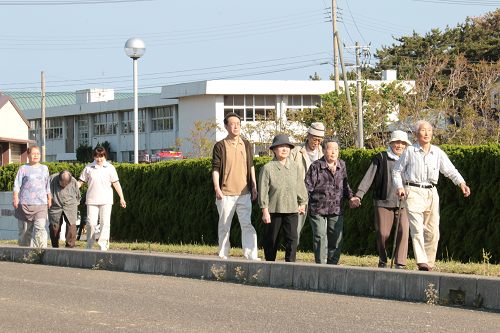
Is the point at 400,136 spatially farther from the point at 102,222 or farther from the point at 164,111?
the point at 164,111

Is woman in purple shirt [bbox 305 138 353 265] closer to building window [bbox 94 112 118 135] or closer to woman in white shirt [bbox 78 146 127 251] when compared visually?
woman in white shirt [bbox 78 146 127 251]

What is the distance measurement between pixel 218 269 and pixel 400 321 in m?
3.24

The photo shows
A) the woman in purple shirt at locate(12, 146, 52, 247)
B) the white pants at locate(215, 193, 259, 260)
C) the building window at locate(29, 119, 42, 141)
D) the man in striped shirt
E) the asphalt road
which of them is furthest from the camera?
the building window at locate(29, 119, 42, 141)

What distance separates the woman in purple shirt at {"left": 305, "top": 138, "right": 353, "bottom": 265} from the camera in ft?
27.9

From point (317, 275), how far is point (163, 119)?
59.5 metres

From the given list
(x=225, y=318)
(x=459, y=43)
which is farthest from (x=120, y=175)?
(x=459, y=43)

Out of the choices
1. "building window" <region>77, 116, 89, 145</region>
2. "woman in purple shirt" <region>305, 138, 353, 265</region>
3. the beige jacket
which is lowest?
→ "woman in purple shirt" <region>305, 138, 353, 265</region>

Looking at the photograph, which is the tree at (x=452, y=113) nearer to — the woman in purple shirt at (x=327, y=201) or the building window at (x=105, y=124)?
the woman in purple shirt at (x=327, y=201)

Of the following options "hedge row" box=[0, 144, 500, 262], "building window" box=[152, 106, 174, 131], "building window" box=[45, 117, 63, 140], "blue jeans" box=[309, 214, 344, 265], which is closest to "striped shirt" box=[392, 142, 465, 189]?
"blue jeans" box=[309, 214, 344, 265]

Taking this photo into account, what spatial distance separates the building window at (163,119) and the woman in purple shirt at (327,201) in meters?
56.5

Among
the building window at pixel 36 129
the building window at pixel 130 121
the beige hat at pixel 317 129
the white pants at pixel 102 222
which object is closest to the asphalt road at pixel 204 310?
the beige hat at pixel 317 129

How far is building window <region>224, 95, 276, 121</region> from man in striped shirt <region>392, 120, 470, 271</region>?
2013 inches

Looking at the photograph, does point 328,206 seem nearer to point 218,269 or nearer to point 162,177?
point 218,269

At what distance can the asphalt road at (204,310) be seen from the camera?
5527 mm
